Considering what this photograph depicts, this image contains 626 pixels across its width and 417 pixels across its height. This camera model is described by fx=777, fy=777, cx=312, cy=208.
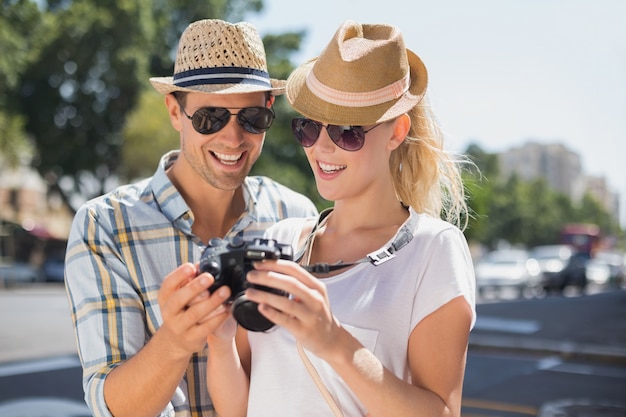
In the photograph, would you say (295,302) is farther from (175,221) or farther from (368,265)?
→ (175,221)

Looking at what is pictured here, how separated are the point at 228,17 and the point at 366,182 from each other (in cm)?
3600

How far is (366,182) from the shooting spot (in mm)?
2064

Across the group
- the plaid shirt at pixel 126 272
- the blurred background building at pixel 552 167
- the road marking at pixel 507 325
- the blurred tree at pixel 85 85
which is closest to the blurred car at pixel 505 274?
the road marking at pixel 507 325

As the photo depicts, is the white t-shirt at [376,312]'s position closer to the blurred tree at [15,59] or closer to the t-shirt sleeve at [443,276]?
the t-shirt sleeve at [443,276]

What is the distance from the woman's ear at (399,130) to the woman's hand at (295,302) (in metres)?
0.64

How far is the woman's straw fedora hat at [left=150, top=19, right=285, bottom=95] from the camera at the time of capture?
260 centimetres

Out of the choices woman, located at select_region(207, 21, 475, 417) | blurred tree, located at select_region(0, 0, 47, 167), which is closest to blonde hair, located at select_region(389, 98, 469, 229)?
woman, located at select_region(207, 21, 475, 417)

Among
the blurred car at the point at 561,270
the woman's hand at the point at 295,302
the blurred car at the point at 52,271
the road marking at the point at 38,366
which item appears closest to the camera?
the woman's hand at the point at 295,302

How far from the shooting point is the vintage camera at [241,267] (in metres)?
1.61

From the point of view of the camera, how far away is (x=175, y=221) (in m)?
2.59

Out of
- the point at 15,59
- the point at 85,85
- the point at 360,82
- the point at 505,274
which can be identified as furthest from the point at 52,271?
the point at 360,82

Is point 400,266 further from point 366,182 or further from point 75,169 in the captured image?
point 75,169

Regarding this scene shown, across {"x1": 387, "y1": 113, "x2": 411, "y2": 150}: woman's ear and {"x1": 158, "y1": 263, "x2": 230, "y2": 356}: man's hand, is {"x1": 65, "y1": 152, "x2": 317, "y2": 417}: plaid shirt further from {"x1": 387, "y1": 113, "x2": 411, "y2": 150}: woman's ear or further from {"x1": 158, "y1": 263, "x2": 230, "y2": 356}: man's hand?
{"x1": 387, "y1": 113, "x2": 411, "y2": 150}: woman's ear

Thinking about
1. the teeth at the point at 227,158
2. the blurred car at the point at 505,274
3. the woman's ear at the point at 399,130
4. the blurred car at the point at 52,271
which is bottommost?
the blurred car at the point at 52,271
